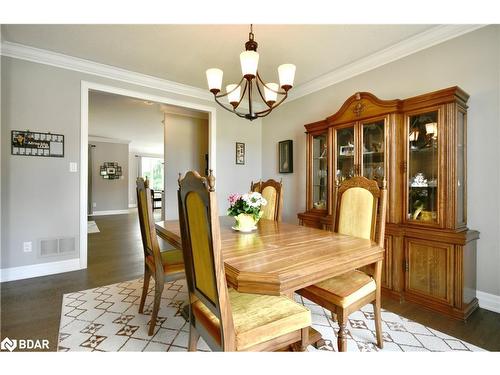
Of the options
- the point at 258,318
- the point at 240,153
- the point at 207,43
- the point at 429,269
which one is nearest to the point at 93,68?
the point at 207,43

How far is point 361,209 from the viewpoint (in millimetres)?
1812

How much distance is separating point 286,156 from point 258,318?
124 inches

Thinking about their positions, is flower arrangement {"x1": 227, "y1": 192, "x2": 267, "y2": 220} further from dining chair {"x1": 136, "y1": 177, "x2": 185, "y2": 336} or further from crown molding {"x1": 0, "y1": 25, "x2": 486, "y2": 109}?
crown molding {"x1": 0, "y1": 25, "x2": 486, "y2": 109}

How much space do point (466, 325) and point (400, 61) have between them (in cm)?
249

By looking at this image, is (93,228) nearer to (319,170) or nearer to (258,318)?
(319,170)

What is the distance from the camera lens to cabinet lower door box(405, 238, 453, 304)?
1970 mm

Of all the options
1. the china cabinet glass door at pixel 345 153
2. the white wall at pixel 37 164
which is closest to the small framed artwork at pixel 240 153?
the china cabinet glass door at pixel 345 153

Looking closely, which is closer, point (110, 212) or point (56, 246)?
point (56, 246)

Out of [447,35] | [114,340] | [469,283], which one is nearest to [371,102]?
[447,35]

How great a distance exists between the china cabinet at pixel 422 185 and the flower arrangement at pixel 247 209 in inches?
51.1

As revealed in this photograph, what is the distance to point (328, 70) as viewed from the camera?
10.3 feet

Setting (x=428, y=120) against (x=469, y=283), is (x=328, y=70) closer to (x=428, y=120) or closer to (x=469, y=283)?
(x=428, y=120)

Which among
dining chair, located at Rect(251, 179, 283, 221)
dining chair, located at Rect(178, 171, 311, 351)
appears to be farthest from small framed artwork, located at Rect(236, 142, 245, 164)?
dining chair, located at Rect(178, 171, 311, 351)

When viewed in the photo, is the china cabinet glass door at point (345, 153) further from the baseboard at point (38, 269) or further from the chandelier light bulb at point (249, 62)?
the baseboard at point (38, 269)
